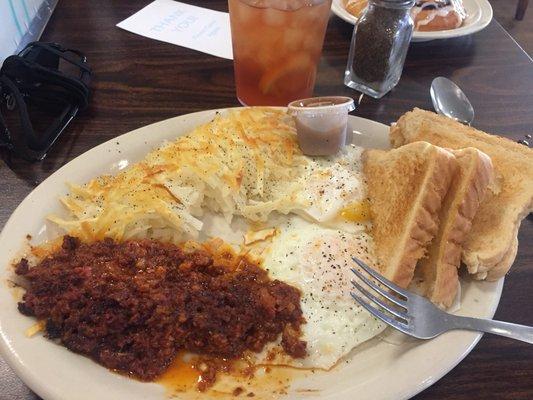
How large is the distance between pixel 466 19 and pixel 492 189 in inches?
86.9

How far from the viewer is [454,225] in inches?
77.4

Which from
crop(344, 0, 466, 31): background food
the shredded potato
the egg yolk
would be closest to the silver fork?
the egg yolk

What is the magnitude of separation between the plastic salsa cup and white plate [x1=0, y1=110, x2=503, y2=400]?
0.97 meters

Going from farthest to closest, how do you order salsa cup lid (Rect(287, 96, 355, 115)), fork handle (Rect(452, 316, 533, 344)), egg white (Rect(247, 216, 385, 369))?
salsa cup lid (Rect(287, 96, 355, 115)), egg white (Rect(247, 216, 385, 369)), fork handle (Rect(452, 316, 533, 344))

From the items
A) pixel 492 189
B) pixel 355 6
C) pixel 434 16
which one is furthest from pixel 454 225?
pixel 355 6

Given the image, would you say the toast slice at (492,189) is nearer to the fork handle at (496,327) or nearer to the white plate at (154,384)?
the white plate at (154,384)

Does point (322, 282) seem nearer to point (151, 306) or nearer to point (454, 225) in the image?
point (454, 225)

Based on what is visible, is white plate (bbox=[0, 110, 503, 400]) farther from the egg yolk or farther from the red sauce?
the egg yolk

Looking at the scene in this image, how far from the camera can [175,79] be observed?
3.31m

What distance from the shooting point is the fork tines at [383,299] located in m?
1.75

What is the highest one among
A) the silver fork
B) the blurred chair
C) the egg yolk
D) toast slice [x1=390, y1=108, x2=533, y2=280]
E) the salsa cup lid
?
the salsa cup lid

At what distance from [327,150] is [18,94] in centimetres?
177

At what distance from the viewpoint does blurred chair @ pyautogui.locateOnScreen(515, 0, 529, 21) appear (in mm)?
4469

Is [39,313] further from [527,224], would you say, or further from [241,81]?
[527,224]
